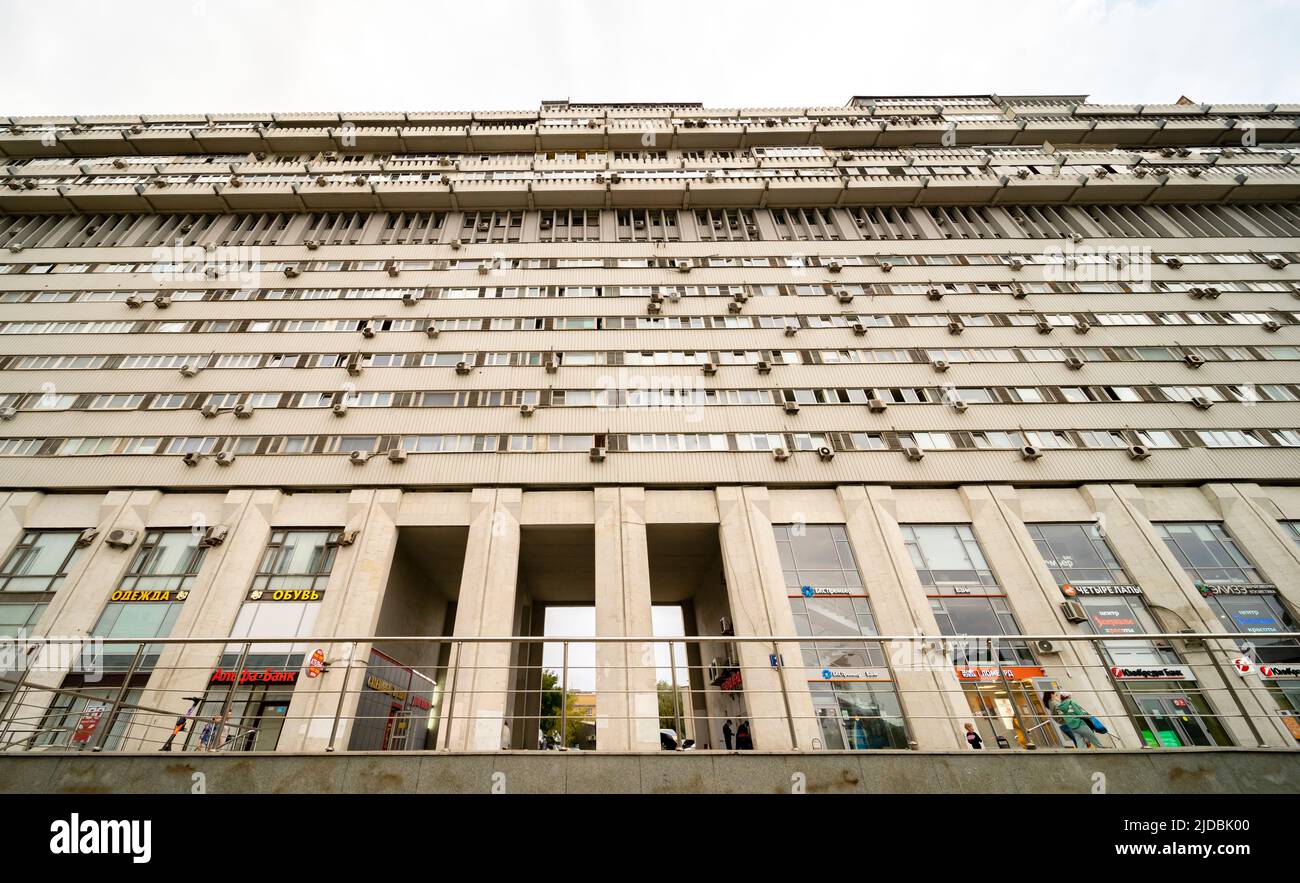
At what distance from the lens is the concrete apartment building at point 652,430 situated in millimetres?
18391

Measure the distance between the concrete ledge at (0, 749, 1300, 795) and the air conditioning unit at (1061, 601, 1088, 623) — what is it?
589 inches

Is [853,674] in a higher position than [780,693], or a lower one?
higher

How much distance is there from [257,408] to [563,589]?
1690cm

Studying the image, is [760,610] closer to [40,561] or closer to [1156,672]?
[1156,672]

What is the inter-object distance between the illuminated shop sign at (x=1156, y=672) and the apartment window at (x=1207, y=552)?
4374 millimetres

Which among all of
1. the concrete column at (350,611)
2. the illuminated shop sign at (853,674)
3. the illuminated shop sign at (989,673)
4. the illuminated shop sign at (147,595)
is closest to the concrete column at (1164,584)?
the illuminated shop sign at (989,673)

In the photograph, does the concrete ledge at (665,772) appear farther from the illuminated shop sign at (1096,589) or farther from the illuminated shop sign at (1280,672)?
the illuminated shop sign at (1280,672)

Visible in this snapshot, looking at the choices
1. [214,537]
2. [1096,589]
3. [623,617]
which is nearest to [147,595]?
[214,537]

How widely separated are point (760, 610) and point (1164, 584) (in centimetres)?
1559

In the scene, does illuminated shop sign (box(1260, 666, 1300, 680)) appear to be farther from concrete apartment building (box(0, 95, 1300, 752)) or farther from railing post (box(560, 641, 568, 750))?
railing post (box(560, 641, 568, 750))

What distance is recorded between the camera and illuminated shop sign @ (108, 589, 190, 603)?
19.5 metres

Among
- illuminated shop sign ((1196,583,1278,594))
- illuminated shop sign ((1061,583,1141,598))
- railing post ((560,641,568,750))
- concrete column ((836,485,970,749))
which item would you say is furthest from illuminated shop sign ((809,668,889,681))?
railing post ((560,641,568,750))

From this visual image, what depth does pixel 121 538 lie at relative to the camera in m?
20.3
